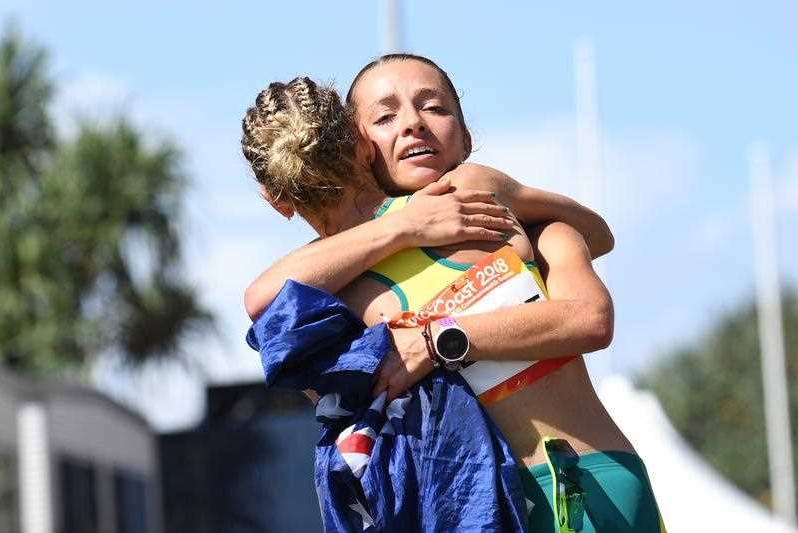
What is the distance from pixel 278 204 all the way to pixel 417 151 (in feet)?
0.88

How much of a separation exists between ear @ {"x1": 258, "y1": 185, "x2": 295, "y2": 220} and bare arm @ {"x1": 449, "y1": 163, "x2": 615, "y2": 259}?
30 cm

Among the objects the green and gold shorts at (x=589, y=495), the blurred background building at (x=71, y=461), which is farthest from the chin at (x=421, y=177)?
the blurred background building at (x=71, y=461)

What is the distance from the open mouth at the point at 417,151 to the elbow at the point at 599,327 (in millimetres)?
432

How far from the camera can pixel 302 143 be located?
2.83 metres

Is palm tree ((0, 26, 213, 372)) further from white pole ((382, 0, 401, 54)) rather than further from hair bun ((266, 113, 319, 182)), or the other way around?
hair bun ((266, 113, 319, 182))

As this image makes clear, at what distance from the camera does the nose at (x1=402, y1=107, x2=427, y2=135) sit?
9.61 ft

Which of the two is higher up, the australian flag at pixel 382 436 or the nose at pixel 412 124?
the nose at pixel 412 124

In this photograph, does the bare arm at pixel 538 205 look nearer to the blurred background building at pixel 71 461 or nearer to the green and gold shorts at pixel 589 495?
the green and gold shorts at pixel 589 495

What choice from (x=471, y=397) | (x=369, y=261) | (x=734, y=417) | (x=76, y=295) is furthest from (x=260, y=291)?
(x=734, y=417)

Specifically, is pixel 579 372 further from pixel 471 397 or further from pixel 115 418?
pixel 115 418

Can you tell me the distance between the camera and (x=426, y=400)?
2723 mm

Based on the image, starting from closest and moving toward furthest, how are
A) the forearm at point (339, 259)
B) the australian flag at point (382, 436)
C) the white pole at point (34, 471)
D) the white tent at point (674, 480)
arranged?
the australian flag at point (382, 436), the forearm at point (339, 259), the white tent at point (674, 480), the white pole at point (34, 471)

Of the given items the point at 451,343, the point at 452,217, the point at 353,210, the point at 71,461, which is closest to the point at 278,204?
the point at 353,210

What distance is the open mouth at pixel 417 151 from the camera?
2.95 metres
